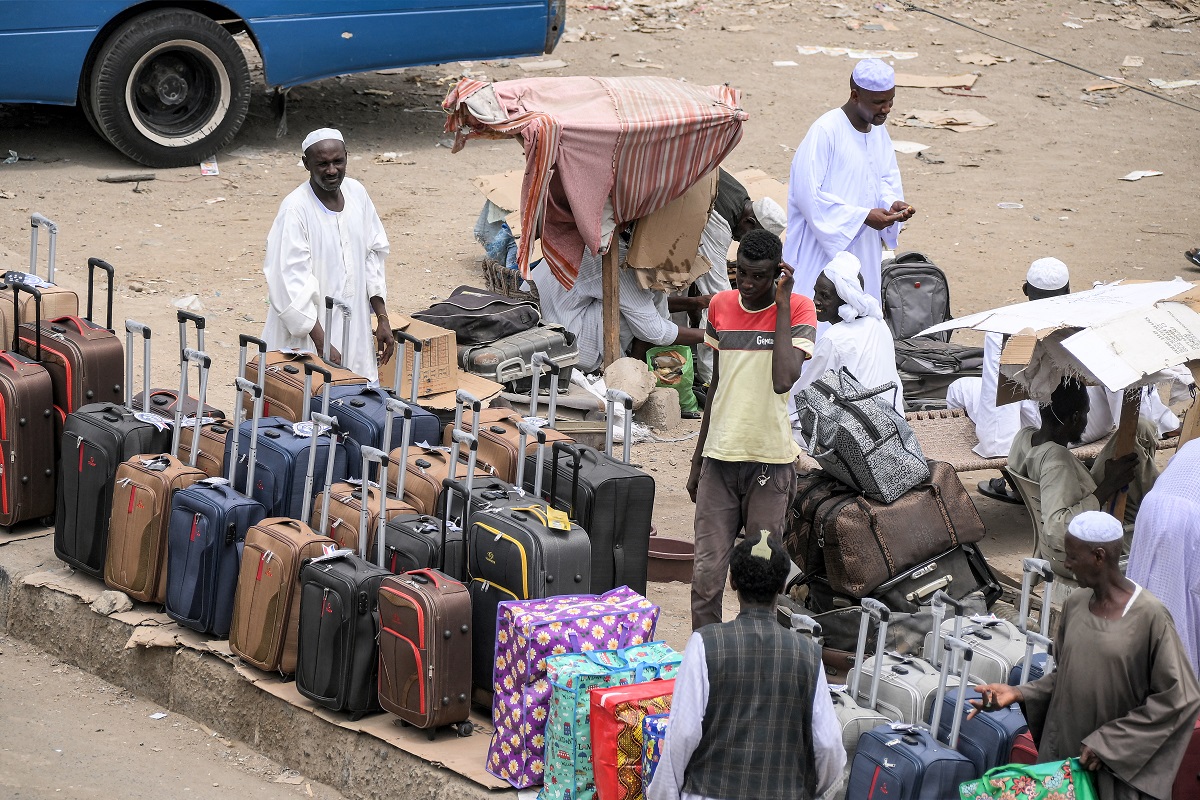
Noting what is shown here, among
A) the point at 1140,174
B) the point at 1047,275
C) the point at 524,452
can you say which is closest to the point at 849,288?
the point at 1047,275

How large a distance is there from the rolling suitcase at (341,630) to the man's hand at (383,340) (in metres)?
1.89

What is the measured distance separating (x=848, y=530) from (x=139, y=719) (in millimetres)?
2778

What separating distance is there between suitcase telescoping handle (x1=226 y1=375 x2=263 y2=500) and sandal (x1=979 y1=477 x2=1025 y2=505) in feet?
12.5

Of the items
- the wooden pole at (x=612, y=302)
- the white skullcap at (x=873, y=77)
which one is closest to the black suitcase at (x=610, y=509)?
the white skullcap at (x=873, y=77)

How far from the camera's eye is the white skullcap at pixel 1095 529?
3.87 metres

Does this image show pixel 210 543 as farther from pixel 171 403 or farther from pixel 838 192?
pixel 838 192

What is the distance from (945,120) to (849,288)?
885 cm

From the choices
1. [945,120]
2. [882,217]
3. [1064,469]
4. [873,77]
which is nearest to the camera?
[1064,469]

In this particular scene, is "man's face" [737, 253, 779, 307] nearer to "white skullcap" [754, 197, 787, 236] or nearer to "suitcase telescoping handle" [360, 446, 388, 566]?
"suitcase telescoping handle" [360, 446, 388, 566]

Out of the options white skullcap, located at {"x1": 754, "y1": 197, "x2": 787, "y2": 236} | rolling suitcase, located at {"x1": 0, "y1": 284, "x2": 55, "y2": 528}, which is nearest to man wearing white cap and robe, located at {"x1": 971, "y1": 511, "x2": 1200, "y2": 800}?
rolling suitcase, located at {"x1": 0, "y1": 284, "x2": 55, "y2": 528}

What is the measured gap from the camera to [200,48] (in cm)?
1154

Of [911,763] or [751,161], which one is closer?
[911,763]

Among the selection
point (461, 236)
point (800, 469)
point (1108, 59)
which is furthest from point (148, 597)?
point (1108, 59)

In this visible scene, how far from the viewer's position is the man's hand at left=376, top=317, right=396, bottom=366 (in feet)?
22.8
